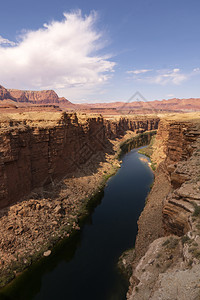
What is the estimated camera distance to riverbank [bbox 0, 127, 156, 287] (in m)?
18.9

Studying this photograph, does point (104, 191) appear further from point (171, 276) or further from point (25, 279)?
point (171, 276)

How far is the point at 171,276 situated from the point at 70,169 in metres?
30.4

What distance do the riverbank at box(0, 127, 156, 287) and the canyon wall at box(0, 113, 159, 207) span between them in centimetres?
186

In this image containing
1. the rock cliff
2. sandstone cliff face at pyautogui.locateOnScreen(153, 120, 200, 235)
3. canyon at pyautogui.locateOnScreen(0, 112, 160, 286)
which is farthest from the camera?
canyon at pyautogui.locateOnScreen(0, 112, 160, 286)

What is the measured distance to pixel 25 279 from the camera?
17.7 metres

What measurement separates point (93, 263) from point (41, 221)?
8.28 m

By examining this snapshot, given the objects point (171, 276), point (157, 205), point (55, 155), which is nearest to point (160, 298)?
point (171, 276)

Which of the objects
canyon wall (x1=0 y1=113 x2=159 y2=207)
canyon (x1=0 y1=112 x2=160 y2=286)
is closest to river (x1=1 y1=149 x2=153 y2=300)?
canyon (x1=0 y1=112 x2=160 y2=286)

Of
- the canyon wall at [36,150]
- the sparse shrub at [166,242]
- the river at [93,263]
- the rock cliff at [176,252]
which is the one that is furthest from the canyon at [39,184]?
→ the sparse shrub at [166,242]

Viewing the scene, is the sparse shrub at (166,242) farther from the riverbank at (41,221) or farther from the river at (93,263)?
the riverbank at (41,221)

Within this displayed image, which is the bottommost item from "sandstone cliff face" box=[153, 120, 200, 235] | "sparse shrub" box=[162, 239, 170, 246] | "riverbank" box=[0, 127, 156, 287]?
"riverbank" box=[0, 127, 156, 287]

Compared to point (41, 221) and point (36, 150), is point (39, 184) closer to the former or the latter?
point (36, 150)

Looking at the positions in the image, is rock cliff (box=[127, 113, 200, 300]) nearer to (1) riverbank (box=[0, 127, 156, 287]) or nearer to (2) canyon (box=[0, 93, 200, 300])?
(2) canyon (box=[0, 93, 200, 300])

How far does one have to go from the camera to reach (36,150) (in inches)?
1097
